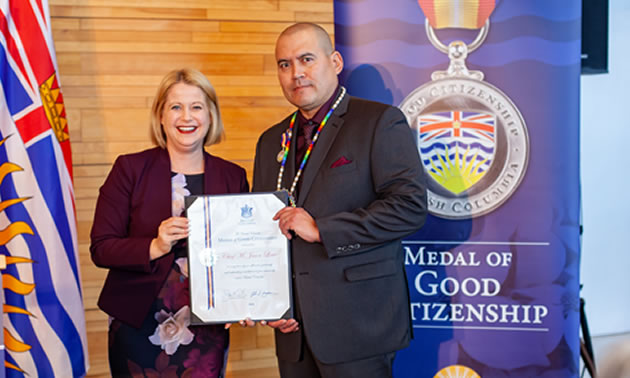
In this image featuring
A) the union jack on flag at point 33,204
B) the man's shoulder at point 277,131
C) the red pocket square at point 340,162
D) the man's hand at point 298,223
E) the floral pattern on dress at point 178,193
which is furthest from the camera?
the union jack on flag at point 33,204

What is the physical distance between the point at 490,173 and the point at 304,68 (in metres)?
1.02

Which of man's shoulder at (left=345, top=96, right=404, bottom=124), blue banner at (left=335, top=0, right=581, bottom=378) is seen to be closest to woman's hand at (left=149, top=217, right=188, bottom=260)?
man's shoulder at (left=345, top=96, right=404, bottom=124)

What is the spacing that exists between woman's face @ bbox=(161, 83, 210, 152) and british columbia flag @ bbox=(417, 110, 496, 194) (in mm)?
1040

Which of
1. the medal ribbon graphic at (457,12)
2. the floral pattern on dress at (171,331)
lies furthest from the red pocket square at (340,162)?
the medal ribbon graphic at (457,12)

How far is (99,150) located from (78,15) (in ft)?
2.47

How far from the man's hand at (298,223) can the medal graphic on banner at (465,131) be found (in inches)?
34.1

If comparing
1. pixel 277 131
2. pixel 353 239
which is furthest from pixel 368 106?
pixel 353 239

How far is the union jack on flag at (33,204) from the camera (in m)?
2.54

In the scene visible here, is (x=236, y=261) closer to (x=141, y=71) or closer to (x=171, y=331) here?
(x=171, y=331)

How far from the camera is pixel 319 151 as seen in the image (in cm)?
212

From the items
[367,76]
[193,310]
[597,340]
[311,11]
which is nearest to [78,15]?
[311,11]

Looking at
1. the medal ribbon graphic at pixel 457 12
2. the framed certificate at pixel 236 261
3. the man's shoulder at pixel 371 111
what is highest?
the medal ribbon graphic at pixel 457 12

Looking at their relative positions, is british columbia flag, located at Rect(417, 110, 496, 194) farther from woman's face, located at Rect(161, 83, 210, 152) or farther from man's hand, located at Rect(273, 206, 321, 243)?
woman's face, located at Rect(161, 83, 210, 152)

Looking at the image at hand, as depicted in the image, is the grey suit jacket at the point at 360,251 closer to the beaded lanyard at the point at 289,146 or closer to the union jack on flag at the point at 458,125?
the beaded lanyard at the point at 289,146
